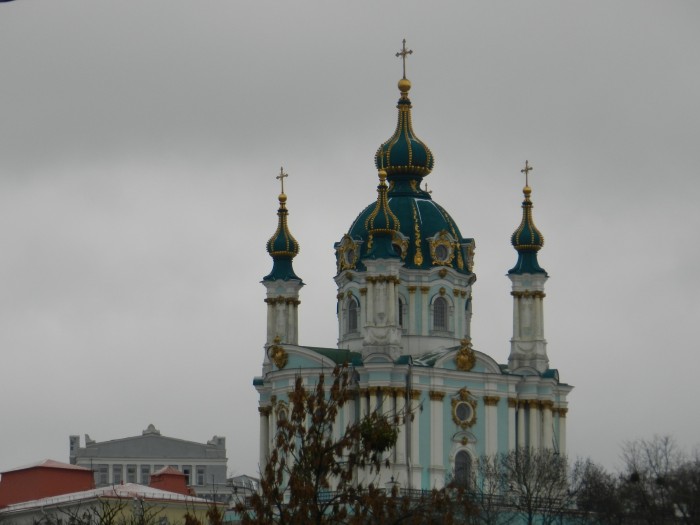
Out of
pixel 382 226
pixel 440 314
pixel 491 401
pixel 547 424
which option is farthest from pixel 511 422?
pixel 382 226

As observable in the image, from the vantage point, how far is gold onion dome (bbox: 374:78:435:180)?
213 ft

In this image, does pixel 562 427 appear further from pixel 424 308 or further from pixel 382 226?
pixel 382 226

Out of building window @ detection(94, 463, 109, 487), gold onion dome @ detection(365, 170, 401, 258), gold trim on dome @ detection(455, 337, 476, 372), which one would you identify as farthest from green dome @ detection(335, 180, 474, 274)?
building window @ detection(94, 463, 109, 487)

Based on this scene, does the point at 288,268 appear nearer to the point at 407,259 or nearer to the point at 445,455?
the point at 407,259

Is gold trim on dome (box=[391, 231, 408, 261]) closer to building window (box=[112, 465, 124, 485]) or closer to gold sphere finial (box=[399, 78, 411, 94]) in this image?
gold sphere finial (box=[399, 78, 411, 94])

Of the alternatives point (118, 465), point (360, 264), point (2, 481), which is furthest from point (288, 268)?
point (118, 465)

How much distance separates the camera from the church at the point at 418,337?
61.0 metres

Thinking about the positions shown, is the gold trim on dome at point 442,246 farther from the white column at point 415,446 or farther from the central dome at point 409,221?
the white column at point 415,446

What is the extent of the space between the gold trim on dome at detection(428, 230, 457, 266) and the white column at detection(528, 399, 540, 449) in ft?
16.0

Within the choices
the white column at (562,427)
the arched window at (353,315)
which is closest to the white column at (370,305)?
the arched window at (353,315)

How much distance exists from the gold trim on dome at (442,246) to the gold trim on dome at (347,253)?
7.32ft

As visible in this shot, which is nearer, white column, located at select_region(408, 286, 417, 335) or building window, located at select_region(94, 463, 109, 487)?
white column, located at select_region(408, 286, 417, 335)

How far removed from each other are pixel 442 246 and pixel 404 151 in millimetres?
3385

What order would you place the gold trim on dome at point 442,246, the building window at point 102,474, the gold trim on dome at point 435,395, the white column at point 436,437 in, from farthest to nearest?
1. the building window at point 102,474
2. the gold trim on dome at point 442,246
3. the gold trim on dome at point 435,395
4. the white column at point 436,437
